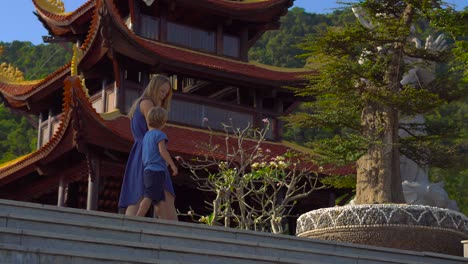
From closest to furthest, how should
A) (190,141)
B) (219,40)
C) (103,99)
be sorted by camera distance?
(190,141) < (103,99) < (219,40)

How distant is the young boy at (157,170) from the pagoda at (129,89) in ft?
28.3

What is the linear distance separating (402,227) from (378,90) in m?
2.59

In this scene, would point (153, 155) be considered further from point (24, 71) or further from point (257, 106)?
point (24, 71)

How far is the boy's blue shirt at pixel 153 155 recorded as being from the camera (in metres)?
10.3

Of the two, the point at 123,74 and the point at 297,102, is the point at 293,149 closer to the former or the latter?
the point at 297,102

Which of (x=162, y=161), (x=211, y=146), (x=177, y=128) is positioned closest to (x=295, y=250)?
(x=162, y=161)

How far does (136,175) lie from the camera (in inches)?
412

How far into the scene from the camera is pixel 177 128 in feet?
72.1

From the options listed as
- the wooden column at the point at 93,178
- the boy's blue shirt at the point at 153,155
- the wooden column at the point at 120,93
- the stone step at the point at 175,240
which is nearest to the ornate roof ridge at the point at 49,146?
the wooden column at the point at 93,178

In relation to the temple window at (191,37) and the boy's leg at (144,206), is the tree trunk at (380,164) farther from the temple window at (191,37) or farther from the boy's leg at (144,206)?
the temple window at (191,37)

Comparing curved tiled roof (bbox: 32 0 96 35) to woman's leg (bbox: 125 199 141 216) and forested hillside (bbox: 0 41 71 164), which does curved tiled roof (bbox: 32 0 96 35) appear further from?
woman's leg (bbox: 125 199 141 216)

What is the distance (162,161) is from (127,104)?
11.9m

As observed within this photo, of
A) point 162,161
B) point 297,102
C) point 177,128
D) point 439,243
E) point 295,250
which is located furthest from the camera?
point 297,102

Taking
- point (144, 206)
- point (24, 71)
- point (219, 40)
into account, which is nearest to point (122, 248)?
point (144, 206)
